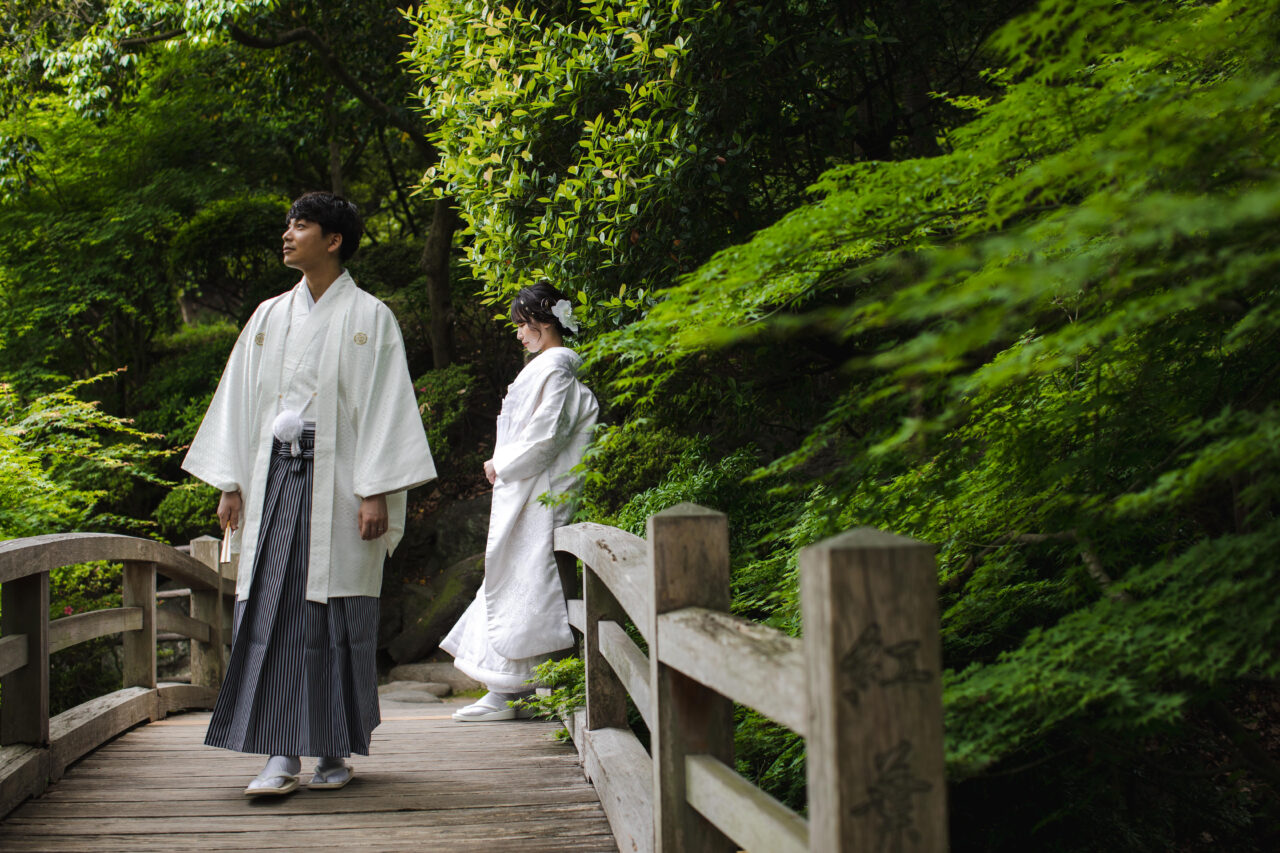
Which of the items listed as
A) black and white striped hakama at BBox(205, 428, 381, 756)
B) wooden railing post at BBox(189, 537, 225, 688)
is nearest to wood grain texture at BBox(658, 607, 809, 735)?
black and white striped hakama at BBox(205, 428, 381, 756)

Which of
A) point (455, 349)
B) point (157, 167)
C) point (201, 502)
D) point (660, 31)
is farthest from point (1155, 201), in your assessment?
point (157, 167)

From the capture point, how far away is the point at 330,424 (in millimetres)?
3188

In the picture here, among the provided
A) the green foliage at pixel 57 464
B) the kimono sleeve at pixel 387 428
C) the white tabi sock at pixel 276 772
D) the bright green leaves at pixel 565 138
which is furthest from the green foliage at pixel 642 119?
the green foliage at pixel 57 464

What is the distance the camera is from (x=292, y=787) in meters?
2.96

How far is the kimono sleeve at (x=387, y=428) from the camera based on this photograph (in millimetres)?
3200

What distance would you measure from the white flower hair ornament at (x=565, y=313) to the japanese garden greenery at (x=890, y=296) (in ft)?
0.49

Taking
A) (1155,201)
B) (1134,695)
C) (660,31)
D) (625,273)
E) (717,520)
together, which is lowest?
(1134,695)

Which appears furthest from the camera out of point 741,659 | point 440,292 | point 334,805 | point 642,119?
point 440,292

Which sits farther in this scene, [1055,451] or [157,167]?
[157,167]

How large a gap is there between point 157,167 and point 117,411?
265 cm

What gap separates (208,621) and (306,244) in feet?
9.97

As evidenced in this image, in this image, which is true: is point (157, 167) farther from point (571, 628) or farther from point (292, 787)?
point (292, 787)

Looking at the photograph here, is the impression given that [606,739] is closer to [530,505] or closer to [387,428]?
[387,428]

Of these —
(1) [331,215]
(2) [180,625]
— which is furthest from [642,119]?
(2) [180,625]
